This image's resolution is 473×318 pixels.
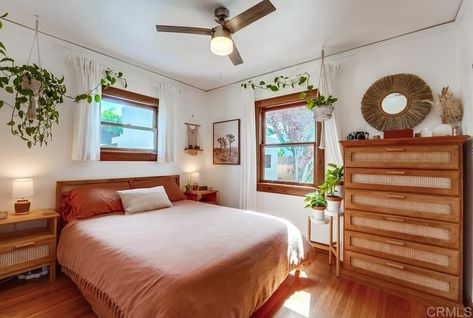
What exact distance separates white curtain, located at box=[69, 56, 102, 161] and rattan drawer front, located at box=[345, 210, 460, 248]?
3.03m

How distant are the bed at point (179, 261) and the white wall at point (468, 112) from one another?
126 centimetres

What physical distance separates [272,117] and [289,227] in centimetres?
191

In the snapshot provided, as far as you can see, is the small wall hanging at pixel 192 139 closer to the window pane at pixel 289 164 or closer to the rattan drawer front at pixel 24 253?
the window pane at pixel 289 164

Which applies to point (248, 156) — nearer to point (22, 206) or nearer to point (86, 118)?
point (86, 118)

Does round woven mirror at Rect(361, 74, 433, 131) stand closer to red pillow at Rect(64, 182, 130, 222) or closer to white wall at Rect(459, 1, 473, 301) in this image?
white wall at Rect(459, 1, 473, 301)

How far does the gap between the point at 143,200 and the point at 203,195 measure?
125 centimetres

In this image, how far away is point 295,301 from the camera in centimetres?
185

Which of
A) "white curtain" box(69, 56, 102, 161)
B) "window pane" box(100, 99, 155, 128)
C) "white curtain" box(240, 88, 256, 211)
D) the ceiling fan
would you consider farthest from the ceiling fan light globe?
"window pane" box(100, 99, 155, 128)

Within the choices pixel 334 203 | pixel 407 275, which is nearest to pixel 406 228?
pixel 407 275

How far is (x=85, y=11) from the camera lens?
6.53 feet

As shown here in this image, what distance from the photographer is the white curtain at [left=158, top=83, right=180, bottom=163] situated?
11.1 feet

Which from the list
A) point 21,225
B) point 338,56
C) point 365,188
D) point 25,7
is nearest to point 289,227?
point 365,188

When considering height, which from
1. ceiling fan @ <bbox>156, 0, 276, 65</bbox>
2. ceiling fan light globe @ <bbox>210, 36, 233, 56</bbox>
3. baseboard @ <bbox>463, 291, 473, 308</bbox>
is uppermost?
ceiling fan @ <bbox>156, 0, 276, 65</bbox>

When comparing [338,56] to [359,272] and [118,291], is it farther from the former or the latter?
[118,291]
